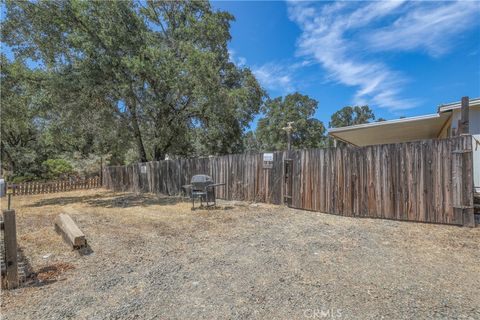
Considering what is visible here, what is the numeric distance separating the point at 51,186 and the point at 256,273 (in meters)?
15.1

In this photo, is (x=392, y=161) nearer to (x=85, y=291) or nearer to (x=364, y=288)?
(x=364, y=288)

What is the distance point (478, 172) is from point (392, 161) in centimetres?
286

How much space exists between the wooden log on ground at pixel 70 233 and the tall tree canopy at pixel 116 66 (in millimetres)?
5825

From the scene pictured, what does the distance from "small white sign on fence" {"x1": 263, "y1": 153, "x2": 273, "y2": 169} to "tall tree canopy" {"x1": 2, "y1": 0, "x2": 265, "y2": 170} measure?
14.1 ft

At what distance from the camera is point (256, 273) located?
3162mm

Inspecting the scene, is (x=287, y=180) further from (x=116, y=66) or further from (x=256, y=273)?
(x=116, y=66)

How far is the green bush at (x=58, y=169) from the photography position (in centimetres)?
1713

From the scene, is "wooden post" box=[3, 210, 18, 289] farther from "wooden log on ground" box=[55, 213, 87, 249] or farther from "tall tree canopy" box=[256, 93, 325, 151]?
"tall tree canopy" box=[256, 93, 325, 151]

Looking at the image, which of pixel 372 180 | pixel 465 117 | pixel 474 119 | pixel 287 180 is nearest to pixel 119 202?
pixel 287 180

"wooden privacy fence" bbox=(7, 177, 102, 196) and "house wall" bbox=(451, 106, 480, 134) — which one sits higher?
"house wall" bbox=(451, 106, 480, 134)

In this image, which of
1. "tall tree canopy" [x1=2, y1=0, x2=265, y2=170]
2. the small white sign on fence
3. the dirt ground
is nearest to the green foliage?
"tall tree canopy" [x1=2, y1=0, x2=265, y2=170]

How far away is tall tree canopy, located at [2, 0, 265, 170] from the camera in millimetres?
9283

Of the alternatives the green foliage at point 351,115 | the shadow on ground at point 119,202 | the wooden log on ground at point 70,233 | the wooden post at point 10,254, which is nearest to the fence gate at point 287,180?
the shadow on ground at point 119,202

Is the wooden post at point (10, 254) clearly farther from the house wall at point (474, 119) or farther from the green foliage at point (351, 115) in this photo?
the green foliage at point (351, 115)
